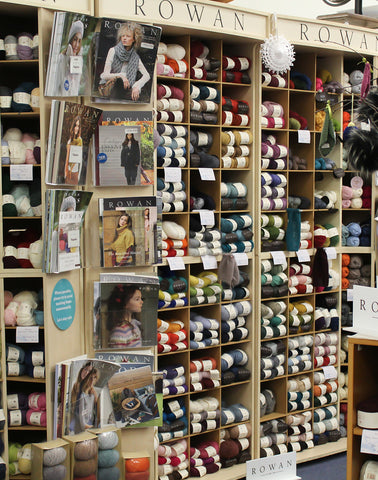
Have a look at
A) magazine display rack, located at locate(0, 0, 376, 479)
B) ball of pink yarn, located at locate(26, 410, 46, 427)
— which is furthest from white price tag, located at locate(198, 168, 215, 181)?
ball of pink yarn, located at locate(26, 410, 46, 427)

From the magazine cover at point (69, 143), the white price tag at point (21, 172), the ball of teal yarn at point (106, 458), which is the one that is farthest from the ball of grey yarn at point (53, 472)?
the white price tag at point (21, 172)

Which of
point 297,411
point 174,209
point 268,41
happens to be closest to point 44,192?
point 174,209

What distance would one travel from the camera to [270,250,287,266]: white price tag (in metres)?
4.64

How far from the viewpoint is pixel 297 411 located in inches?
190

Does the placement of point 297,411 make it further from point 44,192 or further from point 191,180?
point 44,192

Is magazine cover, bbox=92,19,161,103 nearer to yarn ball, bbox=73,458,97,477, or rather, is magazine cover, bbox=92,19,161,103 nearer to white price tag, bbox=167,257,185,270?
white price tag, bbox=167,257,185,270

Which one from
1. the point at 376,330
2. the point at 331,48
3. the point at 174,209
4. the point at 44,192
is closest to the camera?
the point at 376,330

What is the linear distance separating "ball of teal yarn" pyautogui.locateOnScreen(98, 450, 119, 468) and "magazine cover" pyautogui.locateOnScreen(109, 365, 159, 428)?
161 millimetres

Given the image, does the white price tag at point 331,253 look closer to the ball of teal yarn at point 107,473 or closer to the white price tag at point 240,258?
the white price tag at point 240,258

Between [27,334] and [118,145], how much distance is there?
3.45 ft

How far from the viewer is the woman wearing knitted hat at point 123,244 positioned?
331cm

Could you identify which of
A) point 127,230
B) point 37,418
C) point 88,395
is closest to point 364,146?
point 127,230

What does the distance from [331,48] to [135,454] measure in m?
2.89

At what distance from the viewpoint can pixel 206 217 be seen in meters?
4.32
